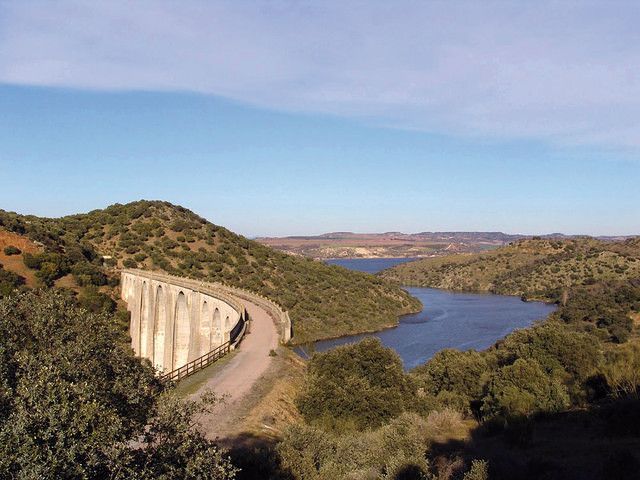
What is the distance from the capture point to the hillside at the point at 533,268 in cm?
11688

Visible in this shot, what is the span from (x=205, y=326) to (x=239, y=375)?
17671 mm

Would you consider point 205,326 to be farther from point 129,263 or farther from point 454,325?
point 454,325

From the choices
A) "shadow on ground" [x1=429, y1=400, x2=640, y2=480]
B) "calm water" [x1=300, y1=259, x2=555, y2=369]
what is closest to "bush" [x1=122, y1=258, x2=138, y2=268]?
"calm water" [x1=300, y1=259, x2=555, y2=369]

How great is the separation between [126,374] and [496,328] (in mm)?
74895

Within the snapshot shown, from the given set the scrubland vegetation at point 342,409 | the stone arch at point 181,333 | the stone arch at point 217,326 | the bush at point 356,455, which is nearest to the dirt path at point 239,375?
the scrubland vegetation at point 342,409

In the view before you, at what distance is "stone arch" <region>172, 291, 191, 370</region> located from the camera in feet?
149

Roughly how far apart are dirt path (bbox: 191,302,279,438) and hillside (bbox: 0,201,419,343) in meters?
25.4

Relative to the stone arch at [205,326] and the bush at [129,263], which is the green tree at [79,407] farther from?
the bush at [129,263]

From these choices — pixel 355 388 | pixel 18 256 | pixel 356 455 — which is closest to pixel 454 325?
pixel 18 256

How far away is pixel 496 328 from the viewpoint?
77.8 meters

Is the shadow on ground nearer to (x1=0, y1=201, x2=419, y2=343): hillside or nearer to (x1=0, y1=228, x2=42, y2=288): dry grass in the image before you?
(x1=0, y1=201, x2=419, y2=343): hillside

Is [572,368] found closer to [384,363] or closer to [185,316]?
[384,363]

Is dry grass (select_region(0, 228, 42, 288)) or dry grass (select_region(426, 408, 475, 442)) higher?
dry grass (select_region(0, 228, 42, 288))

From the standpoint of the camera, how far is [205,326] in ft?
138
